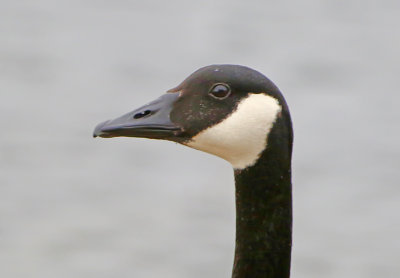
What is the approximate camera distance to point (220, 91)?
5.79m

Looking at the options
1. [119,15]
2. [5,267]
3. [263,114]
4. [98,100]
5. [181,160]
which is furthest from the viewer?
[119,15]

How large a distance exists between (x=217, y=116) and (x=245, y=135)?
241mm

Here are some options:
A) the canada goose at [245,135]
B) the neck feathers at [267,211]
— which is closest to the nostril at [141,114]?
the canada goose at [245,135]

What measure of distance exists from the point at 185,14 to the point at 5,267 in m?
4.70

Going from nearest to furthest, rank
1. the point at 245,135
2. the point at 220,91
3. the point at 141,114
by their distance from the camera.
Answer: the point at 245,135 → the point at 220,91 → the point at 141,114

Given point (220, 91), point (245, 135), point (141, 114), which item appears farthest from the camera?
point (141, 114)

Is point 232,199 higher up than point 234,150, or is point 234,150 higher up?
point 232,199

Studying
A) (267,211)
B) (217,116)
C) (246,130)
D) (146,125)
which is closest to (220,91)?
(217,116)

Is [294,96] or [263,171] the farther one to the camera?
[294,96]

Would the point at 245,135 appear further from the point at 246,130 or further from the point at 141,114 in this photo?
the point at 141,114

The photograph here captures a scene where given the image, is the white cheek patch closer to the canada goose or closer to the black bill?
the canada goose

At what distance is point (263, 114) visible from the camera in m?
5.59

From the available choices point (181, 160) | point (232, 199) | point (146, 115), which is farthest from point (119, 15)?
point (146, 115)

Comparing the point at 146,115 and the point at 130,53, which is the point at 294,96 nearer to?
the point at 130,53
